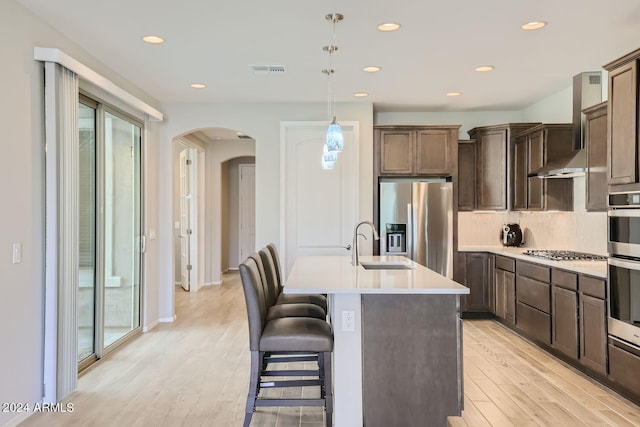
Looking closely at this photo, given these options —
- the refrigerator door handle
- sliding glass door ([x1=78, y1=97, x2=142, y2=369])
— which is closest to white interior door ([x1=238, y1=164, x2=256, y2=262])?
sliding glass door ([x1=78, y1=97, x2=142, y2=369])

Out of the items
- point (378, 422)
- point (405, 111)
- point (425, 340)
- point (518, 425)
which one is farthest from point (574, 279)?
point (405, 111)

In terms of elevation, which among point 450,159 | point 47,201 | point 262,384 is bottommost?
point 262,384

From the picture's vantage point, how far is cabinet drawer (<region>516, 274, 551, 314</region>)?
13.5 ft

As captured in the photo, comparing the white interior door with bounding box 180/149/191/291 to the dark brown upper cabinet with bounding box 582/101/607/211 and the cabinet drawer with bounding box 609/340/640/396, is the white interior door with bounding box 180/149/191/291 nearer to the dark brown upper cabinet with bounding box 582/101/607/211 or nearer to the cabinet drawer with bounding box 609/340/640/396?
the dark brown upper cabinet with bounding box 582/101/607/211

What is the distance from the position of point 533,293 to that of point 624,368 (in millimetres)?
1342

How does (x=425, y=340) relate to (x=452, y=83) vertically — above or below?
below

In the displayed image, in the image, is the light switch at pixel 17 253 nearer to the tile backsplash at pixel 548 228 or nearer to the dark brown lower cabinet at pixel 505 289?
the dark brown lower cabinet at pixel 505 289

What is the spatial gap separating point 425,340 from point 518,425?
0.89 meters

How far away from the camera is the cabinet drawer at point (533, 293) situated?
13.5 ft

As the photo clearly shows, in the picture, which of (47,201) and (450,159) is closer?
(47,201)

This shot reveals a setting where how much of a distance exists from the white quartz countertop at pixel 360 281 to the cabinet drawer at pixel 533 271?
4.71ft

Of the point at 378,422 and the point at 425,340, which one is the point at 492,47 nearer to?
the point at 425,340

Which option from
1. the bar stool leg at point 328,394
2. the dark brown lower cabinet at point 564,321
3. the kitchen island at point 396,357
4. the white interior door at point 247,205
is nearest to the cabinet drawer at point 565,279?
the dark brown lower cabinet at point 564,321

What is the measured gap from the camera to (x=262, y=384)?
282 centimetres
